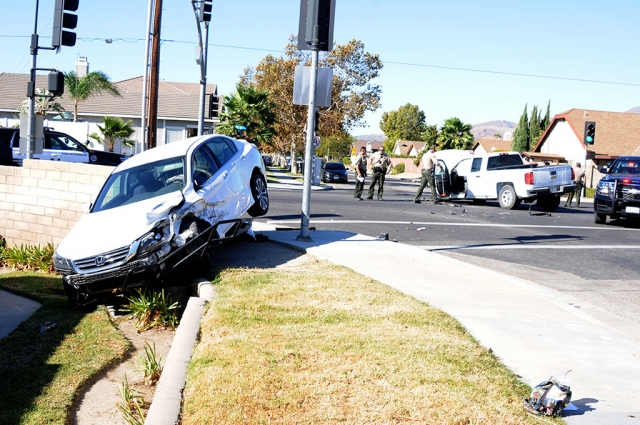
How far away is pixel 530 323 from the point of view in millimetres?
6980

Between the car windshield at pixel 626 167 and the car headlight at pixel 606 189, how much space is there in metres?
0.93

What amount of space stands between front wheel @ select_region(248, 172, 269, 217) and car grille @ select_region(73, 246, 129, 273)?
332 cm

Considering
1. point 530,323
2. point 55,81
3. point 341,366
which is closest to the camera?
point 341,366

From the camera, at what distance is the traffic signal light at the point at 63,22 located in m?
14.7

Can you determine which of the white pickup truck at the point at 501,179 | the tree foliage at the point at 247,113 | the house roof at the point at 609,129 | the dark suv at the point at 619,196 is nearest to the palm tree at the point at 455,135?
the house roof at the point at 609,129

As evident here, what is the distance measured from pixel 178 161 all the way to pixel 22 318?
285 cm

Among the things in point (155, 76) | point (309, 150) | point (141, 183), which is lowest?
point (141, 183)

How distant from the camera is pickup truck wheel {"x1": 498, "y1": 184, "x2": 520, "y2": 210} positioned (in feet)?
Result: 70.9

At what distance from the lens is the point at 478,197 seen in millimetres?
23047

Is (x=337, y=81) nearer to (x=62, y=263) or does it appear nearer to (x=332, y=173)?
(x=332, y=173)

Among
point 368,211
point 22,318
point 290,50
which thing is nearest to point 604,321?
point 22,318

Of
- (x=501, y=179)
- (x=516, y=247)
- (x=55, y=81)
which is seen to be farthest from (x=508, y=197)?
(x=55, y=81)

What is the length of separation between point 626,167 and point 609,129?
119 ft

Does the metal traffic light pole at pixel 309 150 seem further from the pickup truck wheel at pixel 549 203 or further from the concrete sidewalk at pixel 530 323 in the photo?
the pickup truck wheel at pixel 549 203
